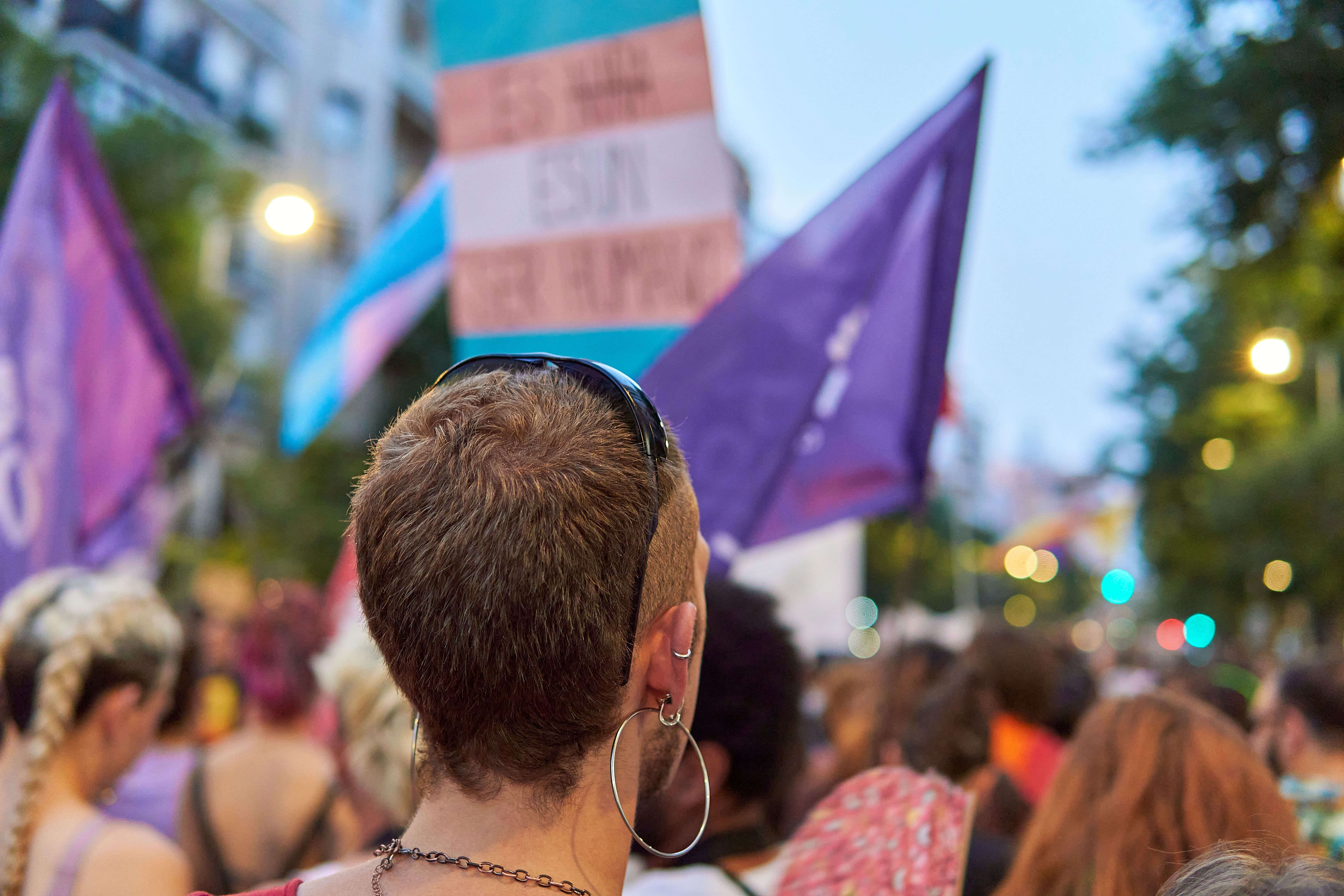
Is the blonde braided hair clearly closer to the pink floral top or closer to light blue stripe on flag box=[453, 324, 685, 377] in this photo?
the pink floral top

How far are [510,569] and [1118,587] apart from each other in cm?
2762

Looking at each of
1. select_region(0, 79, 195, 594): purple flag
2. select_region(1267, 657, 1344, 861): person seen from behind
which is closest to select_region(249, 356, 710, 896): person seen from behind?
select_region(1267, 657, 1344, 861): person seen from behind

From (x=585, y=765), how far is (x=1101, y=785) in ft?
5.12

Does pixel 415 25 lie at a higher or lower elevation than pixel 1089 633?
higher

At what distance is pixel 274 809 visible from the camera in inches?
134

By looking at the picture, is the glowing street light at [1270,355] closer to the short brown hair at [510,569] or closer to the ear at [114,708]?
the ear at [114,708]

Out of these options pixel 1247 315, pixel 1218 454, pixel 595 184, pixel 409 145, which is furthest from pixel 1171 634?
pixel 595 184

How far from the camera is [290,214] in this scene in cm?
645

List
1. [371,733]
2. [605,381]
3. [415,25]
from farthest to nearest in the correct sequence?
[415,25] < [371,733] < [605,381]

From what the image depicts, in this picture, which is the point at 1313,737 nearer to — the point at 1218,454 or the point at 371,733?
the point at 371,733

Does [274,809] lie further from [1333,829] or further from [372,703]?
[1333,829]

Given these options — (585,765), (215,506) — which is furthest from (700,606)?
(215,506)

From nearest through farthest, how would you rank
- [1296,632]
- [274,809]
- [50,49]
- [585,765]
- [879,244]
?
[585,765] < [879,244] < [274,809] < [50,49] < [1296,632]

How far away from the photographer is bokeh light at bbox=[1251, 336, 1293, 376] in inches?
340
